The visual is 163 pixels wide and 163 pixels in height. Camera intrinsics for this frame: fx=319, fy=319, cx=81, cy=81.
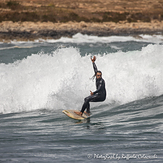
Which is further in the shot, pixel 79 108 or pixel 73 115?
pixel 79 108

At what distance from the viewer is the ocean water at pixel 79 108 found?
6934 mm

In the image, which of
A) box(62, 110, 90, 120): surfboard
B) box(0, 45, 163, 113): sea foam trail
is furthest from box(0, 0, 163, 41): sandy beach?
box(62, 110, 90, 120): surfboard

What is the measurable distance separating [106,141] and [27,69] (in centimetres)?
907

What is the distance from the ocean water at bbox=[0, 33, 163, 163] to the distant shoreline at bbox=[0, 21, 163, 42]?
37897 mm

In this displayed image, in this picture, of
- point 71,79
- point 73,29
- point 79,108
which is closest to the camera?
Result: point 79,108

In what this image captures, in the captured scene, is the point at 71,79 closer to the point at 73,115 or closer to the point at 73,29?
the point at 73,115

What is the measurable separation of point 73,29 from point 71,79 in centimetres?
4814

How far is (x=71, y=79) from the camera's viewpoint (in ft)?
45.8

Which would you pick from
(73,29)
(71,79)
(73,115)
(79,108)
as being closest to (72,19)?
(73,29)

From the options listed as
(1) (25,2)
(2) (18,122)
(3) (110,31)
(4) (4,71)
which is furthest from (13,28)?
(2) (18,122)

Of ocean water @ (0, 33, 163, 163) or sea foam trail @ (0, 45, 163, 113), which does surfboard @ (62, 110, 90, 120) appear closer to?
ocean water @ (0, 33, 163, 163)

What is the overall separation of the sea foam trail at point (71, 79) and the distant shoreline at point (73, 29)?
3735cm

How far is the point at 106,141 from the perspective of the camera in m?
7.62

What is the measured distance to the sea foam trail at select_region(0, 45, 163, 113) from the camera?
43.2ft
